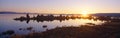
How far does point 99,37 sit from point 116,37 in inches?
78.5

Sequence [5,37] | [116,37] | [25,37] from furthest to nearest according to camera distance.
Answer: [5,37]
[25,37]
[116,37]

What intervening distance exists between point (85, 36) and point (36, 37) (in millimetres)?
6397

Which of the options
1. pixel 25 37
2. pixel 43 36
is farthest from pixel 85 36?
pixel 25 37

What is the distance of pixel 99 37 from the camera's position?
77.9 feet

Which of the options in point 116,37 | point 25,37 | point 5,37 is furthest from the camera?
point 5,37

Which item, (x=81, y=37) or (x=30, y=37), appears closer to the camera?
(x=81, y=37)

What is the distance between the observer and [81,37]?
24000 millimetres

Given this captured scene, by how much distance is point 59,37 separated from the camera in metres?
24.1

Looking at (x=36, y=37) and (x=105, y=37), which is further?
(x=36, y=37)

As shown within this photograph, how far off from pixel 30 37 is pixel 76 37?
6162 millimetres

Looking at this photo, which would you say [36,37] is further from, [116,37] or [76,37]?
[116,37]

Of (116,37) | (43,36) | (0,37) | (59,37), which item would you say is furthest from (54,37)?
(0,37)

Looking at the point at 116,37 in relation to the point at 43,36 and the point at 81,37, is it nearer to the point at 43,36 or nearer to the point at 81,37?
the point at 81,37

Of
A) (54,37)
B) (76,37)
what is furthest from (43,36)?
(76,37)
